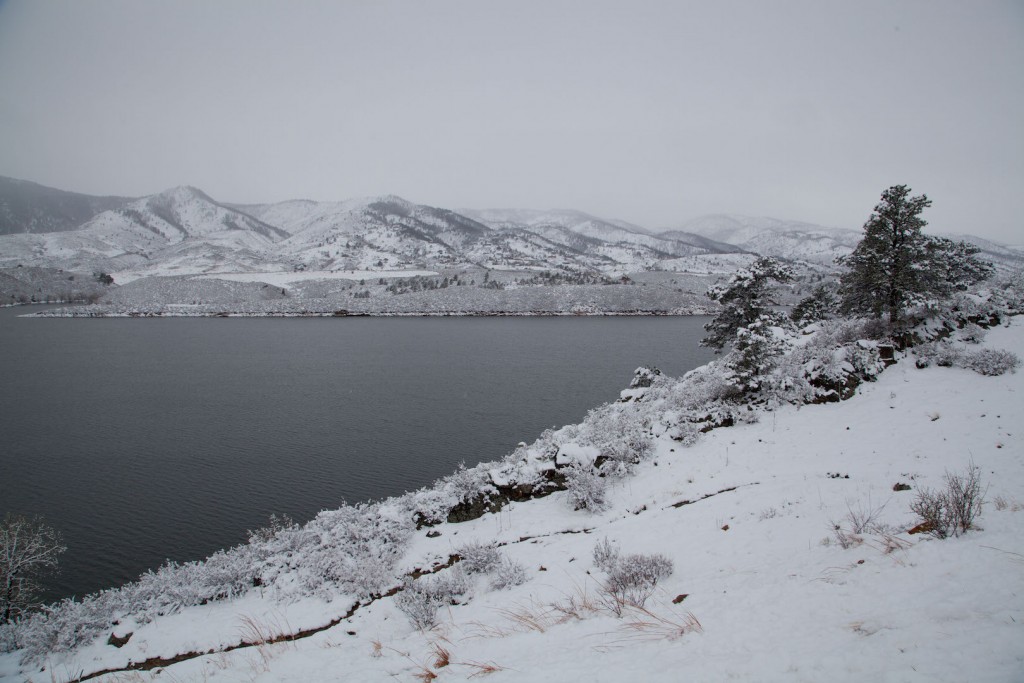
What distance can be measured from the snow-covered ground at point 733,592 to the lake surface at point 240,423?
7.39 m

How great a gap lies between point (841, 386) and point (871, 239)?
662 centimetres

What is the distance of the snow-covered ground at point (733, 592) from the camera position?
4.71m

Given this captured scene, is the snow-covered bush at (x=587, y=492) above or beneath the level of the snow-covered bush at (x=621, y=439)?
beneath

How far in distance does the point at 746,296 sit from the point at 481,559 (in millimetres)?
Result: 17275

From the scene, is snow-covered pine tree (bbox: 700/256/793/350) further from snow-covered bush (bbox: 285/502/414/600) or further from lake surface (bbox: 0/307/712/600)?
snow-covered bush (bbox: 285/502/414/600)

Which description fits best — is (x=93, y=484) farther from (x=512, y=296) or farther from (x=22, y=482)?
(x=512, y=296)

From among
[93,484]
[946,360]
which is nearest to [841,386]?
[946,360]

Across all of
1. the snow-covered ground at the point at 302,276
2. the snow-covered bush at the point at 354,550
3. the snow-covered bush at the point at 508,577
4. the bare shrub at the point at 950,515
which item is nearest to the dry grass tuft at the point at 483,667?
the snow-covered bush at the point at 508,577

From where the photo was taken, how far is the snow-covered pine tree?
67.1 ft

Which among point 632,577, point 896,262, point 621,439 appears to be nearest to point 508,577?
point 632,577

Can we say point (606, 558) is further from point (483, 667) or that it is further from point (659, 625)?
point (483, 667)

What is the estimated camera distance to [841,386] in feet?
51.9

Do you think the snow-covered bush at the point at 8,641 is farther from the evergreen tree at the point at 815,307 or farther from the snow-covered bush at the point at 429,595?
the evergreen tree at the point at 815,307

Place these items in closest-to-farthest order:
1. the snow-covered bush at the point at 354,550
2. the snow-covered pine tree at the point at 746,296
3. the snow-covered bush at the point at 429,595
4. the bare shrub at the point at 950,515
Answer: the bare shrub at the point at 950,515 < the snow-covered bush at the point at 429,595 < the snow-covered bush at the point at 354,550 < the snow-covered pine tree at the point at 746,296
